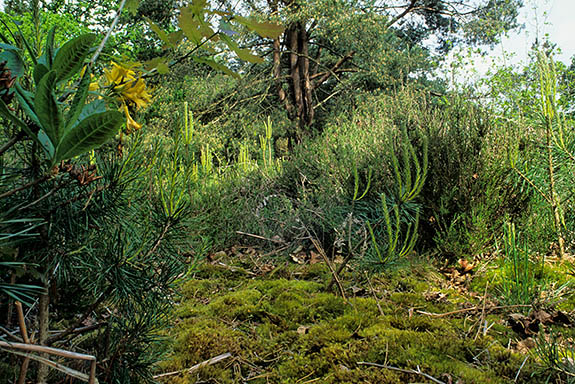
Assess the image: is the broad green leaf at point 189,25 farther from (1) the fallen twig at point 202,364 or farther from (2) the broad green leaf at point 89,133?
(1) the fallen twig at point 202,364

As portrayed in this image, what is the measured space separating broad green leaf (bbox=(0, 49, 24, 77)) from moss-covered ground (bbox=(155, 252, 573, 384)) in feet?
3.36

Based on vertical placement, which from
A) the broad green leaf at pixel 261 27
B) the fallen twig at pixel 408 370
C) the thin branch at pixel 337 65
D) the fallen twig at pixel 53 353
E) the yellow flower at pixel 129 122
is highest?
the thin branch at pixel 337 65

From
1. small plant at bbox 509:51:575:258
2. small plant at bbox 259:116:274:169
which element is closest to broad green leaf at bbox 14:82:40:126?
small plant at bbox 509:51:575:258

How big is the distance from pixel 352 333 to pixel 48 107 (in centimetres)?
144

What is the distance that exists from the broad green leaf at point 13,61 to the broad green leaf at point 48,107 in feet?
0.69

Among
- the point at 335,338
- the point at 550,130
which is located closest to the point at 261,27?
the point at 335,338

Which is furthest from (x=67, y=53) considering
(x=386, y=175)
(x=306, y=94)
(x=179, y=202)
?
(x=306, y=94)

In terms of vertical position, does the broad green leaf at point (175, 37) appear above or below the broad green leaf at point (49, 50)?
above

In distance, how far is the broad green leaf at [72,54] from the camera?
1.71 ft

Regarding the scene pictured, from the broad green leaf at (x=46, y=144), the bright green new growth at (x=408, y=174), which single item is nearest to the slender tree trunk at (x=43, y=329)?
the broad green leaf at (x=46, y=144)

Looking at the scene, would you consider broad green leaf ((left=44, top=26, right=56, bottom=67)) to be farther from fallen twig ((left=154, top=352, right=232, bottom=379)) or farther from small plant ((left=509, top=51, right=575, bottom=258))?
small plant ((left=509, top=51, right=575, bottom=258))

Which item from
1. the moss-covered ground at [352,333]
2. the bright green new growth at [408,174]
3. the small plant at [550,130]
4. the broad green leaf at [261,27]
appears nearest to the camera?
the broad green leaf at [261,27]

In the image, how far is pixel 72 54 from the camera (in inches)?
21.1

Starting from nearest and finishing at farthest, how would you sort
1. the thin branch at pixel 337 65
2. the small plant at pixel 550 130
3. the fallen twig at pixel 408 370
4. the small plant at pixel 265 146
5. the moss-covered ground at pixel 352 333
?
the fallen twig at pixel 408 370
the moss-covered ground at pixel 352 333
the small plant at pixel 550 130
the small plant at pixel 265 146
the thin branch at pixel 337 65
